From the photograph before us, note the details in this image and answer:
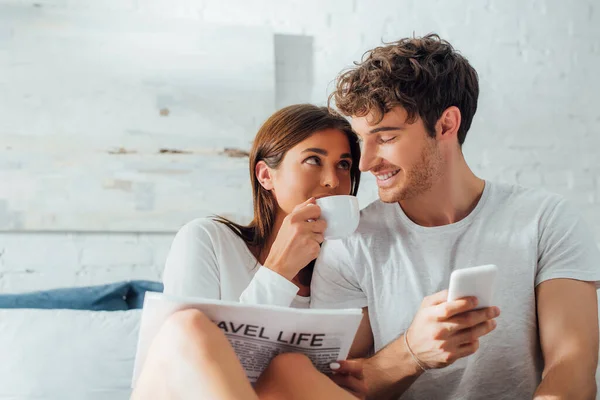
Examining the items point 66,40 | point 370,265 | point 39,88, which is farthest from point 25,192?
point 370,265

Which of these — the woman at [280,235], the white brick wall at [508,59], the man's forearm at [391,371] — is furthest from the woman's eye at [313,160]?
the white brick wall at [508,59]

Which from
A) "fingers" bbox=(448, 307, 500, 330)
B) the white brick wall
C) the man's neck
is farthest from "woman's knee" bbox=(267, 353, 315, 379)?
the white brick wall

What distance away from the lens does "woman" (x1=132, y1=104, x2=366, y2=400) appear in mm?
1128

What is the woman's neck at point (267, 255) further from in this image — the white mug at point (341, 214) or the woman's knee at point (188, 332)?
the woman's knee at point (188, 332)

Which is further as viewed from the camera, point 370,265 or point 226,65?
point 226,65

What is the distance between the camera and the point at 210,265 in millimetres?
1461

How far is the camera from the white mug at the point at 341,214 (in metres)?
1.35

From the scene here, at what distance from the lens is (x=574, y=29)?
234 cm

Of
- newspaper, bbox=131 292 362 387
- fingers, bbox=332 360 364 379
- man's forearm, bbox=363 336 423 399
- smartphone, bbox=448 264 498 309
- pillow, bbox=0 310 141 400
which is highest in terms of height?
smartphone, bbox=448 264 498 309

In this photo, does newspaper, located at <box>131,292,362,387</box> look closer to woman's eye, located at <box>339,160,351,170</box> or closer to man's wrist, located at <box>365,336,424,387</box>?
man's wrist, located at <box>365,336,424,387</box>

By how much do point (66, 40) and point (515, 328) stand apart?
1530mm

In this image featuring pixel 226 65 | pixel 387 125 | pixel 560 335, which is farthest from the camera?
pixel 226 65

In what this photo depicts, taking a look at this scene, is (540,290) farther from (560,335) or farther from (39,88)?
(39,88)

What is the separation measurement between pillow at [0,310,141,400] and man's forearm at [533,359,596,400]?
0.88 meters
